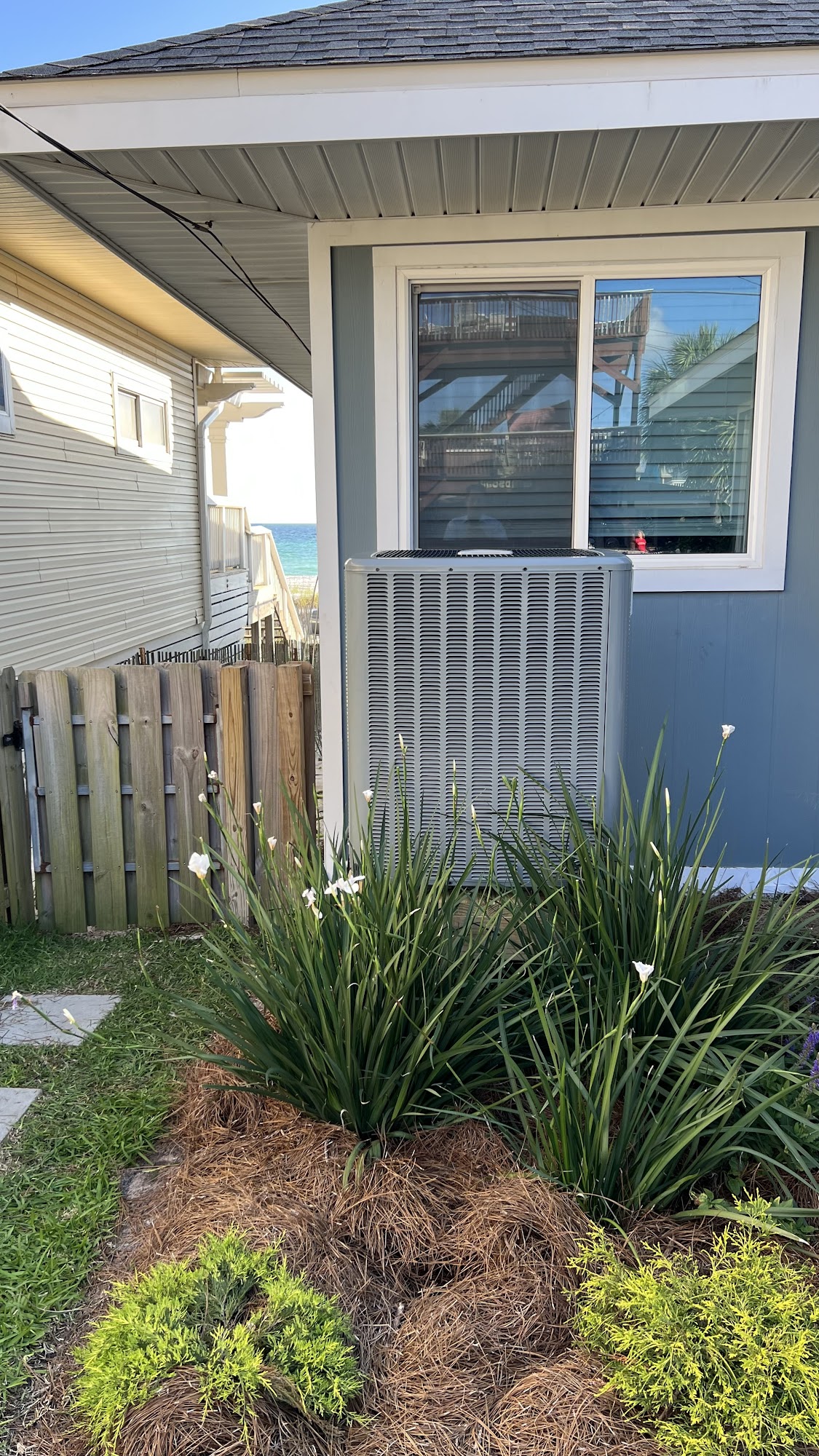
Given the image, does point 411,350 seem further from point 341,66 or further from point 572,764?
Answer: point 572,764

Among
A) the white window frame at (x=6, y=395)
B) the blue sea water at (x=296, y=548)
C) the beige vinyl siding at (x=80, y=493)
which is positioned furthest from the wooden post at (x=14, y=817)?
the blue sea water at (x=296, y=548)

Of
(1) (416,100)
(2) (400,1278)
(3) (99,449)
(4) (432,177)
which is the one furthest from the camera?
Result: (3) (99,449)

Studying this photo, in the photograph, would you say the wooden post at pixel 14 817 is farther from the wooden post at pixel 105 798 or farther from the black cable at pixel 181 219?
the black cable at pixel 181 219

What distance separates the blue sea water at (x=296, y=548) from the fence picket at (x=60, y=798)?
57.3 meters

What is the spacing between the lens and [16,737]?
3855mm

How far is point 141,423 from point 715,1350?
9.80 m

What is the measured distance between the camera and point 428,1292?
72.3 inches

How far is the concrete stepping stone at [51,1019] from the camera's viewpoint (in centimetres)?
302

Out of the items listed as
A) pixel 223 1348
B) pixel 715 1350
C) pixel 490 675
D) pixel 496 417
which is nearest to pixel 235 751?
pixel 490 675

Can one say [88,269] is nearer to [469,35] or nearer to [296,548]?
[469,35]

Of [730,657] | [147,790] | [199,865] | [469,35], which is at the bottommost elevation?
[147,790]

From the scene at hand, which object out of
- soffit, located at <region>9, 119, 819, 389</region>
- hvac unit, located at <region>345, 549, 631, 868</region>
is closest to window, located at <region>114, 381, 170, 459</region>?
soffit, located at <region>9, 119, 819, 389</region>

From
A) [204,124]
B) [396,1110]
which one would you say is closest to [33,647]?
[204,124]

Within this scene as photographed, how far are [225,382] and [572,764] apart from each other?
1037 cm
